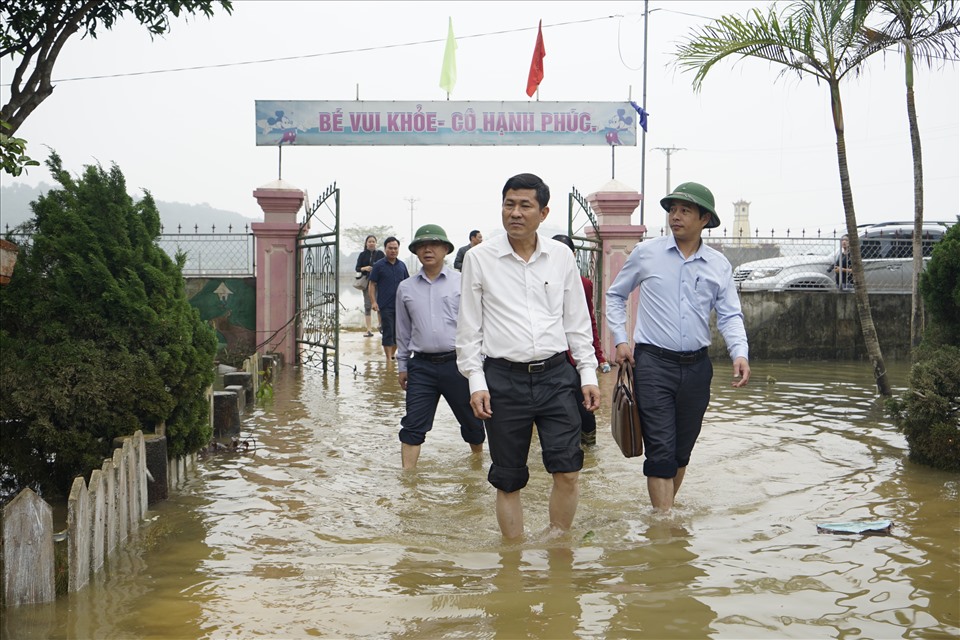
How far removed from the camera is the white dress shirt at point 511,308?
467 centimetres

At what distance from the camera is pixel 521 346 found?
15.3 ft

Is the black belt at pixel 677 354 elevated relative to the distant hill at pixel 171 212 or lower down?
lower down

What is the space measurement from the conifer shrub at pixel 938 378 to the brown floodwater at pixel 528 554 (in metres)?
0.22

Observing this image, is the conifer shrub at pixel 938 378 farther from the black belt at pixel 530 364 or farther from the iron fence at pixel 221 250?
the iron fence at pixel 221 250

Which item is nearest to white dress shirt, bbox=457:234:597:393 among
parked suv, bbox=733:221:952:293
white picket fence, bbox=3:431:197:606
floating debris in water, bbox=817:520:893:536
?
floating debris in water, bbox=817:520:893:536

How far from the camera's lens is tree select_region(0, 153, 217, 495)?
540 centimetres

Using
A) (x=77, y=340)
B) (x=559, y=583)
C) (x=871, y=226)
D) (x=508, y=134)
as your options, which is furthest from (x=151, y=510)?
(x=871, y=226)

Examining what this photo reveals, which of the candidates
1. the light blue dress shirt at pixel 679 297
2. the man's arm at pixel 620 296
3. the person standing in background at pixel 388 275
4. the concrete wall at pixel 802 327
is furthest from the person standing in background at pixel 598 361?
the concrete wall at pixel 802 327

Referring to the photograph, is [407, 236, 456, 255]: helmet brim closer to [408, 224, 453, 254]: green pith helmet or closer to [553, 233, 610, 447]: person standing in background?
[408, 224, 453, 254]: green pith helmet

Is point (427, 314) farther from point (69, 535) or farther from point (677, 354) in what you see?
point (69, 535)

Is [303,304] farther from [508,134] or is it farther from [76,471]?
[76,471]

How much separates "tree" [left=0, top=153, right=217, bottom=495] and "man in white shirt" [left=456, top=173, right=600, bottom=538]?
2.13 metres

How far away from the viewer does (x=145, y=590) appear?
14.2 feet

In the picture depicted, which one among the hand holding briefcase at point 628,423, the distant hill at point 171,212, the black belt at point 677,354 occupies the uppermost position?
the distant hill at point 171,212
